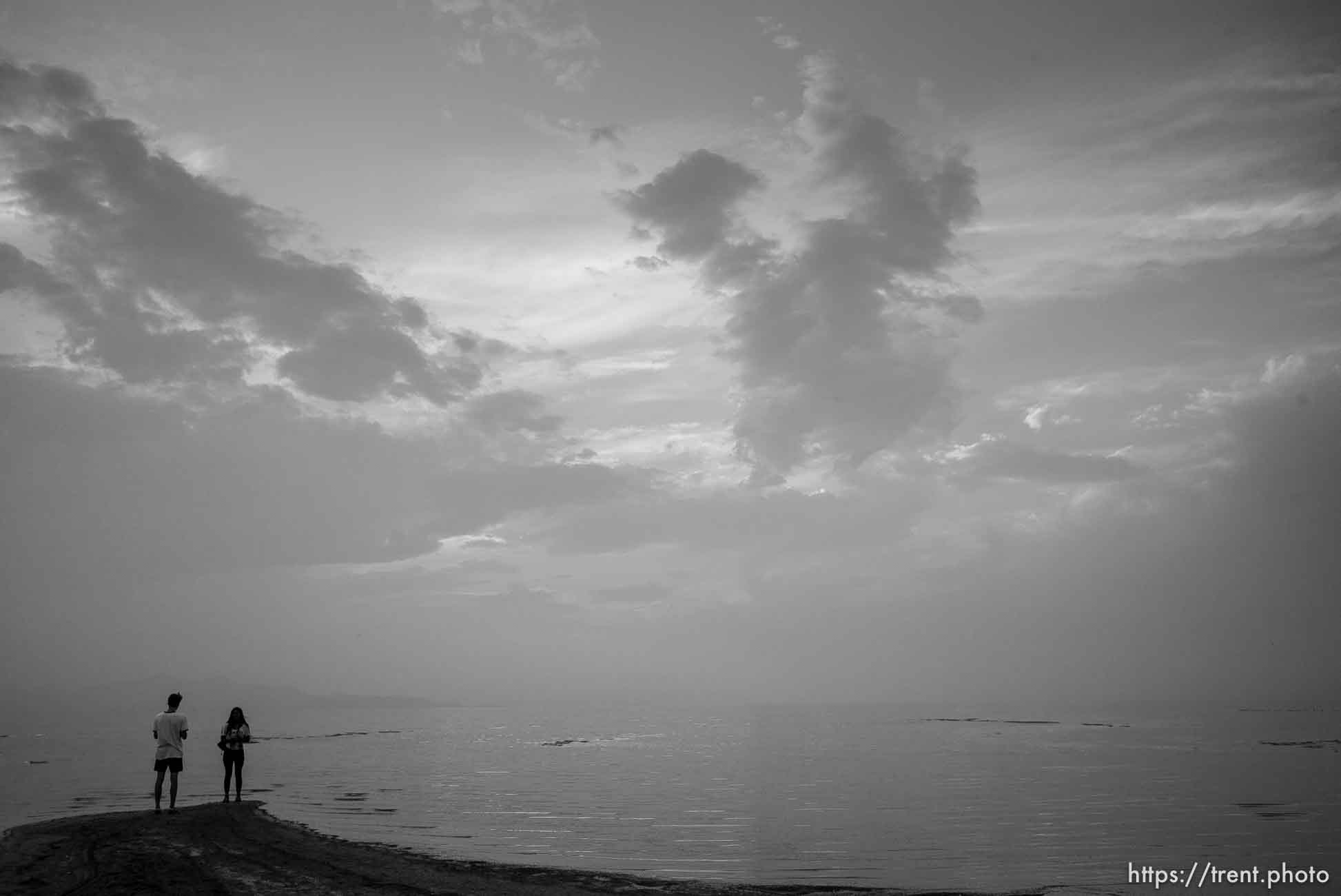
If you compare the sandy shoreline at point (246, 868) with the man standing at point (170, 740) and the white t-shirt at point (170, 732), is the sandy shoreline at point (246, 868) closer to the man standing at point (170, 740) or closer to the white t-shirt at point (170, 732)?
the man standing at point (170, 740)

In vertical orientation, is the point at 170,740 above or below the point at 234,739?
above

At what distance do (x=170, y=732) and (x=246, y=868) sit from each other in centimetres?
1029

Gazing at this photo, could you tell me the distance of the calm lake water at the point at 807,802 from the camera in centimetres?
2598

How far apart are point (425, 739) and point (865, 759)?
63941 millimetres

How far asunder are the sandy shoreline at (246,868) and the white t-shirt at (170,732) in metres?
2.24

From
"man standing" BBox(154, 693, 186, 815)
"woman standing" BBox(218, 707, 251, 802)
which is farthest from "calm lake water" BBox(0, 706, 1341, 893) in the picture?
"man standing" BBox(154, 693, 186, 815)

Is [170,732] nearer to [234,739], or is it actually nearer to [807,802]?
[234,739]

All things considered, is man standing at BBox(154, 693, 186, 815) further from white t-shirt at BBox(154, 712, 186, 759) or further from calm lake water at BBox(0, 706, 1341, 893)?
calm lake water at BBox(0, 706, 1341, 893)

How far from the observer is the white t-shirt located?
2670 cm

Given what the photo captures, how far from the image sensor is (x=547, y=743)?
9962 centimetres

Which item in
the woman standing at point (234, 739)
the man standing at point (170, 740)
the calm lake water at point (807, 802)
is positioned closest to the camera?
the calm lake water at point (807, 802)

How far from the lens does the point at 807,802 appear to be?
41.1 m

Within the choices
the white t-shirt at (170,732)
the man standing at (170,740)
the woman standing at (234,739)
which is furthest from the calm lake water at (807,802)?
the white t-shirt at (170,732)

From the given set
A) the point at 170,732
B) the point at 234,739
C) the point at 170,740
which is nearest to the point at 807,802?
the point at 234,739
